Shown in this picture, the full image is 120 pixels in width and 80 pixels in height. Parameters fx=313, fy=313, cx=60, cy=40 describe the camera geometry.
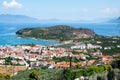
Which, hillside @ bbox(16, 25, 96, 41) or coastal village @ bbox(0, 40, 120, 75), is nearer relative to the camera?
A: coastal village @ bbox(0, 40, 120, 75)

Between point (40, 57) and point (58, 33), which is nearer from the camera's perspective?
point (40, 57)

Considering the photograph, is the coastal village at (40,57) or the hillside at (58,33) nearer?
the coastal village at (40,57)

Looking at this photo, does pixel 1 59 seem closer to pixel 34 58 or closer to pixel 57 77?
pixel 34 58

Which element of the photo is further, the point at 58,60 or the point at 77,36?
the point at 77,36

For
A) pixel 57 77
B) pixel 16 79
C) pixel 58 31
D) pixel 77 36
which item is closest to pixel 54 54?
pixel 16 79

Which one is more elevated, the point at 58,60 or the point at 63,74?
the point at 63,74

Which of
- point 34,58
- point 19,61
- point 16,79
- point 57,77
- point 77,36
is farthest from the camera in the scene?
point 77,36

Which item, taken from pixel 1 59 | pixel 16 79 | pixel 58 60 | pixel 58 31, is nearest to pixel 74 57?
pixel 58 60

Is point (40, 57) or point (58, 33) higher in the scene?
point (40, 57)

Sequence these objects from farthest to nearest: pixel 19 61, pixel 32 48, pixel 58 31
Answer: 1. pixel 58 31
2. pixel 32 48
3. pixel 19 61
